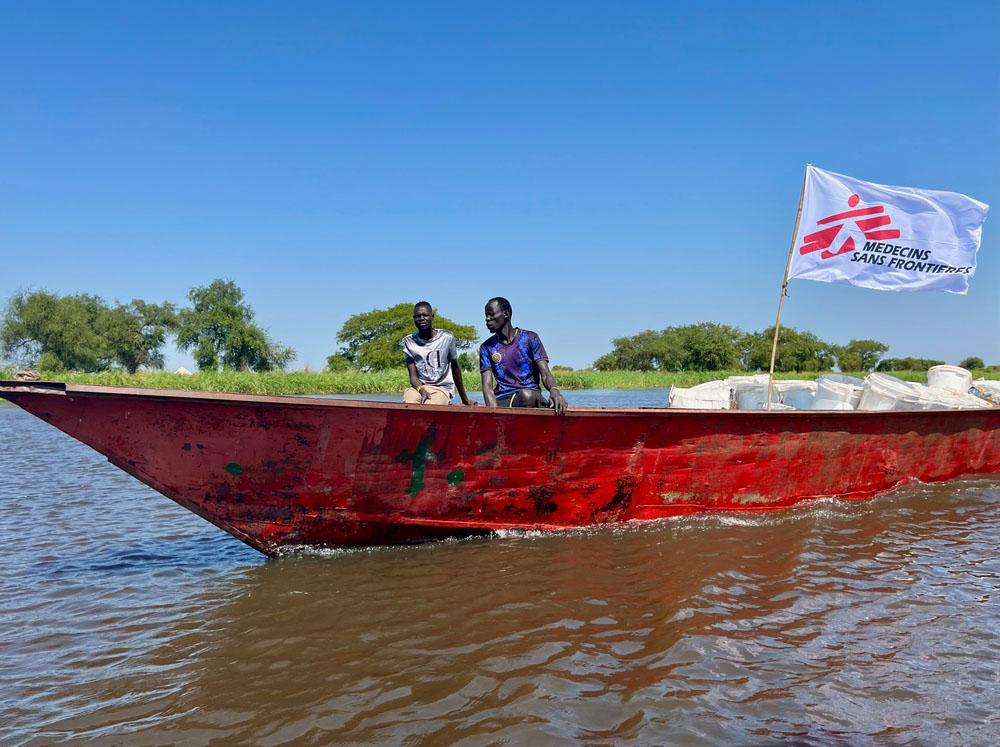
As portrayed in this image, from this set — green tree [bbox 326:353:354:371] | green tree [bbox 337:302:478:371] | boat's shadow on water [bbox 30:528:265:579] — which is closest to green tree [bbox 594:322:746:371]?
green tree [bbox 337:302:478:371]

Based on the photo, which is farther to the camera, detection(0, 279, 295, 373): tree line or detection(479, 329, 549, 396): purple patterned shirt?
detection(0, 279, 295, 373): tree line

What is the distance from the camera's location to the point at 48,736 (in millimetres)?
2346

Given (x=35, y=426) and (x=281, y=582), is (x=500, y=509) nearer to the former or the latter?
(x=281, y=582)

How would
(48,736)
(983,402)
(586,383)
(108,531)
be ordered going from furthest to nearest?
(586,383) → (983,402) → (108,531) → (48,736)

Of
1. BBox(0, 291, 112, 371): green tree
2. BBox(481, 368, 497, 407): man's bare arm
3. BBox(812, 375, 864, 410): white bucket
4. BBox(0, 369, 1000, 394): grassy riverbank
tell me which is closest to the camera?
BBox(481, 368, 497, 407): man's bare arm

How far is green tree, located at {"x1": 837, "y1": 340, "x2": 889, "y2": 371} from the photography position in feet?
210

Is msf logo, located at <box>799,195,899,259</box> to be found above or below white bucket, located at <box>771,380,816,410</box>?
above

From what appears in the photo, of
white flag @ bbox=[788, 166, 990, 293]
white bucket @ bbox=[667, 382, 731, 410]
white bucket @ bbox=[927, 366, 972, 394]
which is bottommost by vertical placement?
white bucket @ bbox=[667, 382, 731, 410]

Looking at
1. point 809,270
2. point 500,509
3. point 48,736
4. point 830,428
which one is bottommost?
point 48,736

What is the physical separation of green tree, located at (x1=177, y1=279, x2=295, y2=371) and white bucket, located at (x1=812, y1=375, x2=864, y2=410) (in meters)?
46.5

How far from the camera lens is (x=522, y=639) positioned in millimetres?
3074

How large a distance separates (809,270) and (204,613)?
588 cm

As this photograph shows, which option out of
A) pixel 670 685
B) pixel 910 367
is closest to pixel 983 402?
pixel 670 685

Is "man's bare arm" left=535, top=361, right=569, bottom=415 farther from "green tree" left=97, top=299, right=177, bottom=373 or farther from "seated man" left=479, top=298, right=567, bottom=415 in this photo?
"green tree" left=97, top=299, right=177, bottom=373
